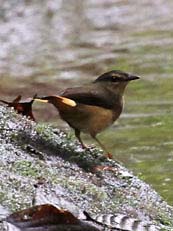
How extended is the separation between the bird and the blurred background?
1.68 meters

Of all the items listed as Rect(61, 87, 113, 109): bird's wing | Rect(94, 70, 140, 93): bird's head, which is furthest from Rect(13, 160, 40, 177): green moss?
Rect(94, 70, 140, 93): bird's head

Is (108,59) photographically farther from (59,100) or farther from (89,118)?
(59,100)

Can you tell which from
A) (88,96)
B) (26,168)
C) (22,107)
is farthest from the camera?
(22,107)

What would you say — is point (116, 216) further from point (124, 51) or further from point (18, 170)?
point (124, 51)

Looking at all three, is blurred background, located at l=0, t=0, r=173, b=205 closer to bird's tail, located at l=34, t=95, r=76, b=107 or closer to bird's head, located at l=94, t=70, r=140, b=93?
bird's head, located at l=94, t=70, r=140, b=93

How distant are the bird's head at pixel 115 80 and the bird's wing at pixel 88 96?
0.50 feet

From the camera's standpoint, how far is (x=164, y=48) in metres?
16.7

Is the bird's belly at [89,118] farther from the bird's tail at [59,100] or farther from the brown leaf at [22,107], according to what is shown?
the brown leaf at [22,107]

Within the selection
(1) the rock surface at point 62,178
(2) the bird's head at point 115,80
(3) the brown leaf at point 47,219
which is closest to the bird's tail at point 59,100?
(1) the rock surface at point 62,178

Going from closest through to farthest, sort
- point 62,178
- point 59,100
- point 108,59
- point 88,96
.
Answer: point 62,178 → point 59,100 → point 88,96 → point 108,59

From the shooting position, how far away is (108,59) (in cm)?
1591

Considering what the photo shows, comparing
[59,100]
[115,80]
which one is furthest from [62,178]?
[115,80]

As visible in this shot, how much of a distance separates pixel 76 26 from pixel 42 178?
590 inches

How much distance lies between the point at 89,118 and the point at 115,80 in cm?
46
